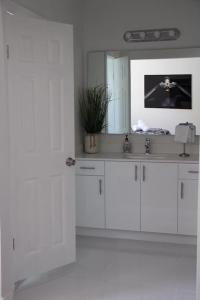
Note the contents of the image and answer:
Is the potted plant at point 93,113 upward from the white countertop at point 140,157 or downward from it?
upward

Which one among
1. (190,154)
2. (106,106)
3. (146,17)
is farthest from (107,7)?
(190,154)

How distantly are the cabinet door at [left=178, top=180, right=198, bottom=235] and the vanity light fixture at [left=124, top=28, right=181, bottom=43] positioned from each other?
1.66 m

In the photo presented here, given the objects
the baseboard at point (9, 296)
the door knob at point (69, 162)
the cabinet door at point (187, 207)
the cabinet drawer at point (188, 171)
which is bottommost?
the baseboard at point (9, 296)

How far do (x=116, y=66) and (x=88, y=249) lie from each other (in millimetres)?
2144

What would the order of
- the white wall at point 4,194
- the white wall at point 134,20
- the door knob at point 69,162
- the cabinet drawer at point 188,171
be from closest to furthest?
the white wall at point 4,194 → the door knob at point 69,162 → the cabinet drawer at point 188,171 → the white wall at point 134,20

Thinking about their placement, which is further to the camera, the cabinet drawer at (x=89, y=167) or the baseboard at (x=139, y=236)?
the cabinet drawer at (x=89, y=167)

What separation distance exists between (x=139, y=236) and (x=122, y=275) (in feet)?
3.06

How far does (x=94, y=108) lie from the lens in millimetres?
4965

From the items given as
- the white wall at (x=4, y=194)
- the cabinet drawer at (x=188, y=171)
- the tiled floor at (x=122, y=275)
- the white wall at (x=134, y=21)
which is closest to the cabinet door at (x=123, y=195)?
the tiled floor at (x=122, y=275)

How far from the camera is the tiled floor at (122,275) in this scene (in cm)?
332

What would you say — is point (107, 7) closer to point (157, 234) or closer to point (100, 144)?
point (100, 144)

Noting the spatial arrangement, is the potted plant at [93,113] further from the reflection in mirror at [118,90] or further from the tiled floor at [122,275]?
the tiled floor at [122,275]

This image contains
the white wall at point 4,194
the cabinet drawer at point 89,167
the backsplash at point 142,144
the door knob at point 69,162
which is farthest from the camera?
the backsplash at point 142,144

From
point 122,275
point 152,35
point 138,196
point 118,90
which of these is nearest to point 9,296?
point 122,275
